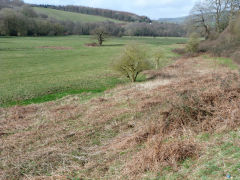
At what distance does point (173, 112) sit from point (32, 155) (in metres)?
6.51

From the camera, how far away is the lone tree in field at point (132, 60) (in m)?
25.0

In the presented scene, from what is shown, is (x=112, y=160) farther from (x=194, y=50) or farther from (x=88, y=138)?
(x=194, y=50)

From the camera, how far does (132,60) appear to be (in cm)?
2511

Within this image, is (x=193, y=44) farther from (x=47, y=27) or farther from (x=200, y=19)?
(x=47, y=27)

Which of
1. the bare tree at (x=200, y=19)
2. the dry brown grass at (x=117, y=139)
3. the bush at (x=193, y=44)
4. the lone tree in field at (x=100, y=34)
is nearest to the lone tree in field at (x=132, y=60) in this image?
the dry brown grass at (x=117, y=139)

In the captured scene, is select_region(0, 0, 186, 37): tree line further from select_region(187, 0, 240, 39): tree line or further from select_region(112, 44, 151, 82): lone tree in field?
select_region(112, 44, 151, 82): lone tree in field

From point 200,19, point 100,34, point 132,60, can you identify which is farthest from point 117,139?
point 100,34

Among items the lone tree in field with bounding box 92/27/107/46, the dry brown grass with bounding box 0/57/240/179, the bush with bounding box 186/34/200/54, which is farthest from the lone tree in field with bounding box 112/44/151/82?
the lone tree in field with bounding box 92/27/107/46

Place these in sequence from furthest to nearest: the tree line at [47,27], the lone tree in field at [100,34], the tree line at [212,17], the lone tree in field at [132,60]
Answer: the tree line at [47,27] → the lone tree in field at [100,34] → the tree line at [212,17] → the lone tree in field at [132,60]

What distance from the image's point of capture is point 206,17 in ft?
178

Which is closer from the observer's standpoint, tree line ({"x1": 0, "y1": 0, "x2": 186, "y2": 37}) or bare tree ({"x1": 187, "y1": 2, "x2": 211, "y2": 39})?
bare tree ({"x1": 187, "y1": 2, "x2": 211, "y2": 39})

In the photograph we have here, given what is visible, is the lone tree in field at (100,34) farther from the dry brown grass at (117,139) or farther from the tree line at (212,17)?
the dry brown grass at (117,139)

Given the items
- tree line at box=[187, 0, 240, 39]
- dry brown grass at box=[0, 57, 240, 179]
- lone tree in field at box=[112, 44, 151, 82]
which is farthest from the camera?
tree line at box=[187, 0, 240, 39]

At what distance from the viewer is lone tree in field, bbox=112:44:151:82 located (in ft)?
81.9
